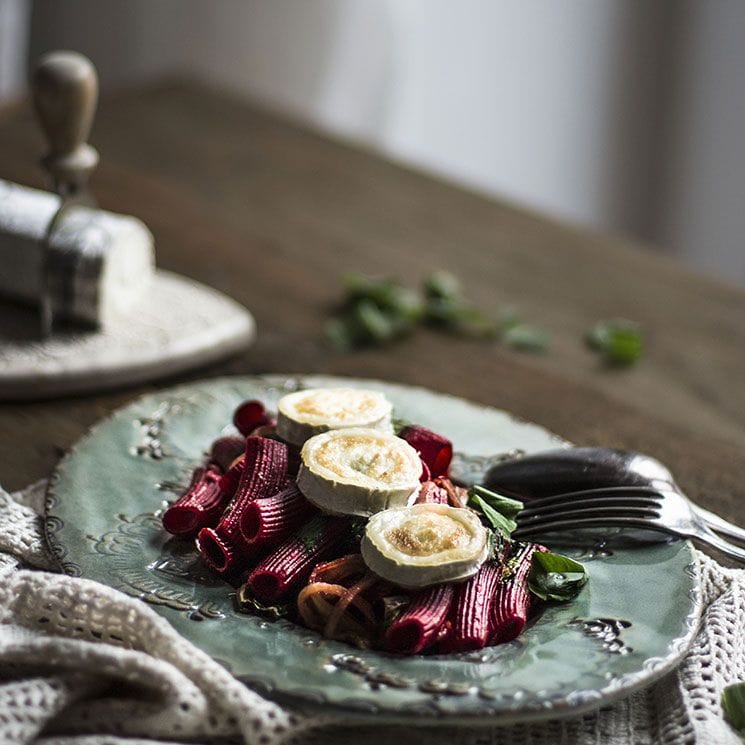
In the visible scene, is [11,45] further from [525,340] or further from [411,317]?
[525,340]

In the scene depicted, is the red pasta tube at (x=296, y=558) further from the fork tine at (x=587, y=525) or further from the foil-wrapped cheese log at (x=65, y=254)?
the foil-wrapped cheese log at (x=65, y=254)

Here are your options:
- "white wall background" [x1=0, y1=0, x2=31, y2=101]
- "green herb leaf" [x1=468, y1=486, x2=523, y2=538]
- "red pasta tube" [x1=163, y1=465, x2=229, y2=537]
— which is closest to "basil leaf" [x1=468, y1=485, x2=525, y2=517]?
"green herb leaf" [x1=468, y1=486, x2=523, y2=538]

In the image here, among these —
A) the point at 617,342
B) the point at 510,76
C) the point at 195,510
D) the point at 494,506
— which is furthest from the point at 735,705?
the point at 510,76

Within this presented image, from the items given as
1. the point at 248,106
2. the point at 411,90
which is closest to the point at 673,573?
the point at 248,106

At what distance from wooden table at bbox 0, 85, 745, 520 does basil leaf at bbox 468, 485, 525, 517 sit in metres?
0.32

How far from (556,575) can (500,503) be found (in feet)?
0.31

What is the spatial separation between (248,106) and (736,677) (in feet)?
6.15

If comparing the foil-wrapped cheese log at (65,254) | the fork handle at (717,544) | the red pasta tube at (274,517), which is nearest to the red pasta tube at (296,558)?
the red pasta tube at (274,517)

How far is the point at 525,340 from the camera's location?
1.75m

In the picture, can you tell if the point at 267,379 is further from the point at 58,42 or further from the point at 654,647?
the point at 58,42

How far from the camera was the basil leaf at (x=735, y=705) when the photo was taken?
975 millimetres

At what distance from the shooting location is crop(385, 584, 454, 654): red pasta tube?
3.09ft

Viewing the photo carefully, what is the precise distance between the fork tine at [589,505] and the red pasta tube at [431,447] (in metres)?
0.09

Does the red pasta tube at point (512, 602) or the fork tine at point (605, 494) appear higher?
the fork tine at point (605, 494)
